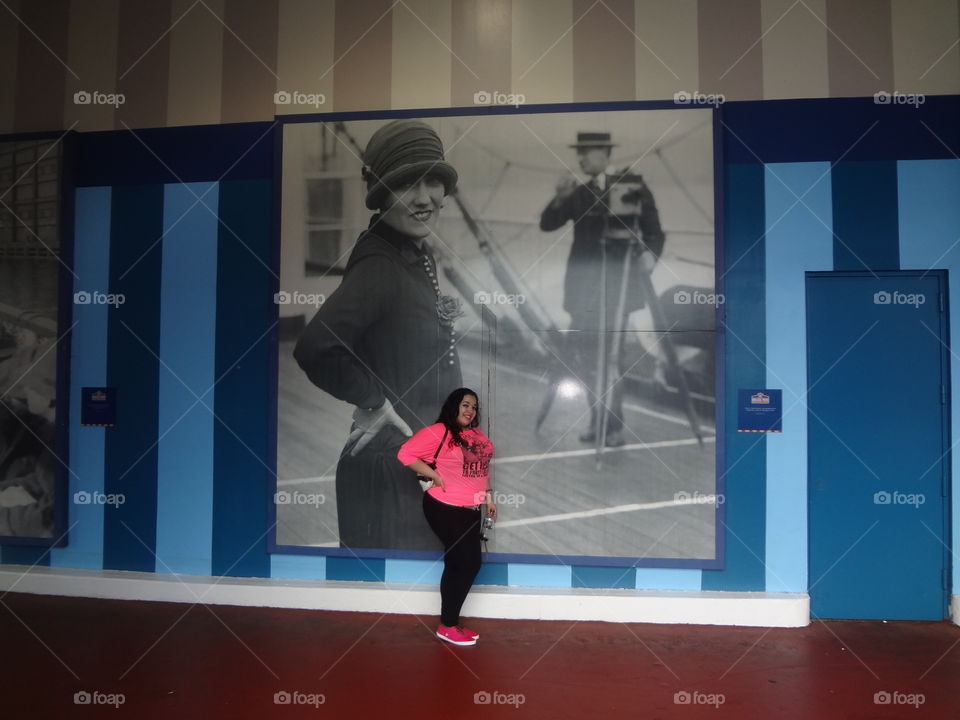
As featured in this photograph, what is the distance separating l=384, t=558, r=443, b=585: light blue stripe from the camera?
426 cm

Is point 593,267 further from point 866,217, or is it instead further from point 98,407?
point 98,407

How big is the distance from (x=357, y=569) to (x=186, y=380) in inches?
69.3

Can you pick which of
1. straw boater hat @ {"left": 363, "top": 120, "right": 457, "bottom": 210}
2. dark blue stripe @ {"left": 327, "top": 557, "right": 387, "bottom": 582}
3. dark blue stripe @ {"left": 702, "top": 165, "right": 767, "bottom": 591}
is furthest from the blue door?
dark blue stripe @ {"left": 327, "top": 557, "right": 387, "bottom": 582}

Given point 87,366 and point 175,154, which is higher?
point 175,154

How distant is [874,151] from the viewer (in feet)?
13.5

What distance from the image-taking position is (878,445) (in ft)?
13.4

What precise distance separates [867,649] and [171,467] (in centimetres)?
448

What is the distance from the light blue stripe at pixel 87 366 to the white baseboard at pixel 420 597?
0.20m

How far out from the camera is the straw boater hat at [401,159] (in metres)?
4.34

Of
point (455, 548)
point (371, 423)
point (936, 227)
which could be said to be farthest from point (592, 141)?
point (455, 548)

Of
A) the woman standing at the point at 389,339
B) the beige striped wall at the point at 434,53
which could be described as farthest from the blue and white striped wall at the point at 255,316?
the woman standing at the point at 389,339

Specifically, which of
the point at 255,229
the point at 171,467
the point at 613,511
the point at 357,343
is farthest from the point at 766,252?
the point at 171,467

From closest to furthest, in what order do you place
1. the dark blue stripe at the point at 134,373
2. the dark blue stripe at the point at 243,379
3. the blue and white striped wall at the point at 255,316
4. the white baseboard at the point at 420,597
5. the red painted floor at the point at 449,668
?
the red painted floor at the point at 449,668
the white baseboard at the point at 420,597
the blue and white striped wall at the point at 255,316
the dark blue stripe at the point at 243,379
the dark blue stripe at the point at 134,373

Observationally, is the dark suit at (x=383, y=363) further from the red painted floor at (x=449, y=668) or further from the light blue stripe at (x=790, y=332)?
the light blue stripe at (x=790, y=332)
